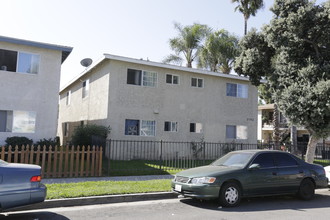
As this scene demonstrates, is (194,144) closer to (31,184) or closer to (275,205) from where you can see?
(275,205)

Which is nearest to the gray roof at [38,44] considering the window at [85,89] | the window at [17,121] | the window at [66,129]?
the window at [17,121]

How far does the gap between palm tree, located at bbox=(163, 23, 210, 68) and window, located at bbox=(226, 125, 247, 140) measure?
28.3 ft

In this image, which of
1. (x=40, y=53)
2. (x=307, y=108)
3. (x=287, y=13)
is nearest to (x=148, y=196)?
(x=307, y=108)

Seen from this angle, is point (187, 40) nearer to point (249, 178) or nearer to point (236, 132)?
point (236, 132)

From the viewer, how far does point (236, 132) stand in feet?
66.4

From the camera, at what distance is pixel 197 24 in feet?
84.8

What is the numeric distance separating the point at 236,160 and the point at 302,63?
7.47 m

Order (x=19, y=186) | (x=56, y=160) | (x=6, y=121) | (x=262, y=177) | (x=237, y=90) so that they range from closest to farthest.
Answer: (x=19, y=186)
(x=262, y=177)
(x=56, y=160)
(x=6, y=121)
(x=237, y=90)

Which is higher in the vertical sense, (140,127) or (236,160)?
(140,127)

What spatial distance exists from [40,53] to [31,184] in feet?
32.9

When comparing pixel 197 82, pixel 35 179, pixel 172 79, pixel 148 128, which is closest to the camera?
pixel 35 179

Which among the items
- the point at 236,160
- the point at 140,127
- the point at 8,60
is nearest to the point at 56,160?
the point at 8,60

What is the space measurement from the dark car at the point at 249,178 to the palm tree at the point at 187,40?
719 inches

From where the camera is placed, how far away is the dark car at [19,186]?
17.3ft
